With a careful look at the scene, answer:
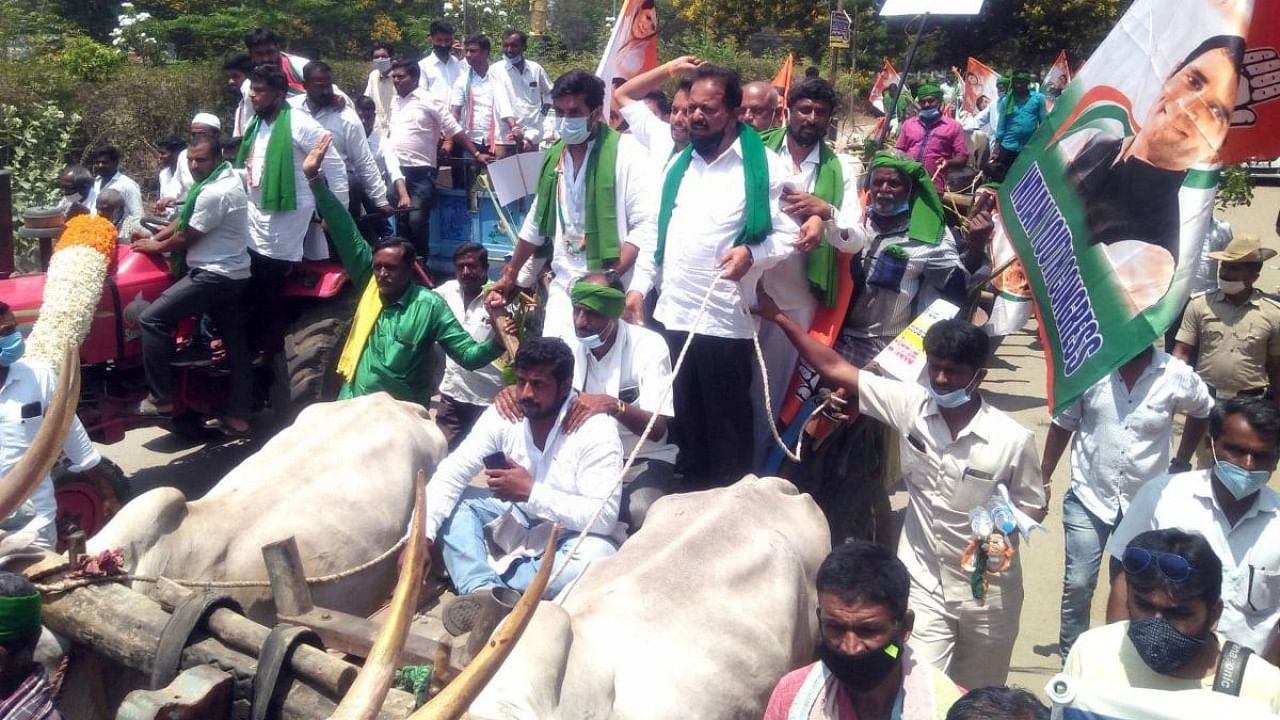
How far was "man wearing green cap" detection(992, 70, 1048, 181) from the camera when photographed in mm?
14500

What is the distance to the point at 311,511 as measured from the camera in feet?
14.9

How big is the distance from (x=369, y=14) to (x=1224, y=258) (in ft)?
74.1

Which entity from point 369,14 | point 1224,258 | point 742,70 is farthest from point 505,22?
point 1224,258

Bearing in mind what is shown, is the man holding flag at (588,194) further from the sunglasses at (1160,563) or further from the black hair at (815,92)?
the sunglasses at (1160,563)

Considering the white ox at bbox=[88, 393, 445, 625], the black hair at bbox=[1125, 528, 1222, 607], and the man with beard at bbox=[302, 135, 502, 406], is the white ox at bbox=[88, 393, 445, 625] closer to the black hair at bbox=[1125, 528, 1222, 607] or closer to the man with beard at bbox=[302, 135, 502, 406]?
the man with beard at bbox=[302, 135, 502, 406]

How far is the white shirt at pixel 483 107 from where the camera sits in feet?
34.3

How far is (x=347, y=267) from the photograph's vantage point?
7.06 metres

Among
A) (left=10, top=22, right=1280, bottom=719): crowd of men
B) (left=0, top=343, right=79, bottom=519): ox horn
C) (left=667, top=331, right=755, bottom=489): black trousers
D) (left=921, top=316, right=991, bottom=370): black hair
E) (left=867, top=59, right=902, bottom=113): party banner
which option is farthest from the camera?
(left=867, top=59, right=902, bottom=113): party banner

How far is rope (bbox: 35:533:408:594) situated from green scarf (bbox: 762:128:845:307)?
2144 mm

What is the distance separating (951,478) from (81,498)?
3873 millimetres

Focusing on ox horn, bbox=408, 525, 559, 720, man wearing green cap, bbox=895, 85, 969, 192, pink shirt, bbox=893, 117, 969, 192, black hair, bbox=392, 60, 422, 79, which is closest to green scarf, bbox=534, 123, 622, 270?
ox horn, bbox=408, 525, 559, 720

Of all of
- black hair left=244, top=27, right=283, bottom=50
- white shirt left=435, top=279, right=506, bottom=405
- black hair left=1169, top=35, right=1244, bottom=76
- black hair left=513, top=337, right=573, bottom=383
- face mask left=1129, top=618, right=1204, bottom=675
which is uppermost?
black hair left=1169, top=35, right=1244, bottom=76

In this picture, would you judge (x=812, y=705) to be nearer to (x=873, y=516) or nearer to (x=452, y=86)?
(x=873, y=516)

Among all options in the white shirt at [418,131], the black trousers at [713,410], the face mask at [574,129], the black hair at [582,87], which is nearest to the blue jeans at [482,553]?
the black trousers at [713,410]
